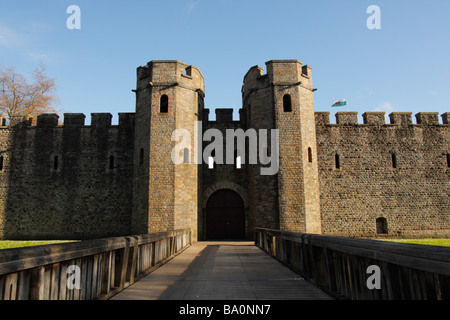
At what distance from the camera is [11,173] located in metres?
18.1

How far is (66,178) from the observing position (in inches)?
707

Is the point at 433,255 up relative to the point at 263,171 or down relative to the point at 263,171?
down

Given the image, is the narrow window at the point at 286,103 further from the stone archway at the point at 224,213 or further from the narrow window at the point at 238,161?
the stone archway at the point at 224,213

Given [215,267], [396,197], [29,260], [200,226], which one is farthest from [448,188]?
[29,260]

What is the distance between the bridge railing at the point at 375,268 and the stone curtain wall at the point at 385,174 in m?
13.1

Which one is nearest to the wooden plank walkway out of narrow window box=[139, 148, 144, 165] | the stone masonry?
the stone masonry

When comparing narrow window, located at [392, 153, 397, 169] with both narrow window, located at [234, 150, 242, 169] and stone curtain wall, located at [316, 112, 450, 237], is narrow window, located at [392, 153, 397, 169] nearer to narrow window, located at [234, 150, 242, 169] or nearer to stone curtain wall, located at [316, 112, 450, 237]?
stone curtain wall, located at [316, 112, 450, 237]

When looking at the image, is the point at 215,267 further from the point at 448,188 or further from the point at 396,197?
the point at 448,188

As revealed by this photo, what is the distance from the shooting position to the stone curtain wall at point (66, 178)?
17453 mm

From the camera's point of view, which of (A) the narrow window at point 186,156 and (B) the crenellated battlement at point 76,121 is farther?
(B) the crenellated battlement at point 76,121

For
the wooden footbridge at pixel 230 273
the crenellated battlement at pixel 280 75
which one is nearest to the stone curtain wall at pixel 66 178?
the crenellated battlement at pixel 280 75

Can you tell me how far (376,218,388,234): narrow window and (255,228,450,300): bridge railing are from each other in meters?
14.1

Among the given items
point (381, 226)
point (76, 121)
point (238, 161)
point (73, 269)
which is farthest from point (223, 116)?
point (73, 269)
